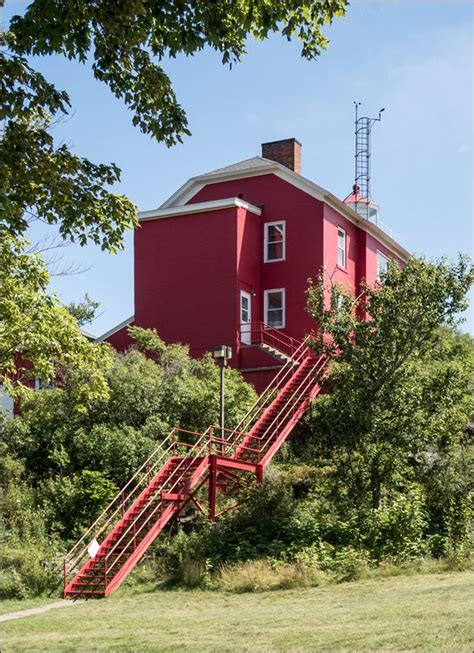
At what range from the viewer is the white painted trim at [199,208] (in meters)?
34.4

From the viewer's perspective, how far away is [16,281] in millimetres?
19859

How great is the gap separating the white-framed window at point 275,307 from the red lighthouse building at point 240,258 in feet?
0.12

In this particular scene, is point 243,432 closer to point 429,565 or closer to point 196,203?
point 429,565

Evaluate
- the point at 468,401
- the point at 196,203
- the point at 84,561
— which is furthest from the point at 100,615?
the point at 196,203

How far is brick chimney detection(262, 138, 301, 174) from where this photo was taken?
38.1 meters

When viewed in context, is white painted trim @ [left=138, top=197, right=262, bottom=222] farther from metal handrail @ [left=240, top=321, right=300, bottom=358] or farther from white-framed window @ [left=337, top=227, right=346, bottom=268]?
metal handrail @ [left=240, top=321, right=300, bottom=358]

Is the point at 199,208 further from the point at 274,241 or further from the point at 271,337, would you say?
the point at 271,337

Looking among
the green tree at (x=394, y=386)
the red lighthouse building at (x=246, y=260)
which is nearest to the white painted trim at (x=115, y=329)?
the red lighthouse building at (x=246, y=260)

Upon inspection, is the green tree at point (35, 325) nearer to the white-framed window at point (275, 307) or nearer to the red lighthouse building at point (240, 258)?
the red lighthouse building at point (240, 258)

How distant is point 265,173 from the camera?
118 ft

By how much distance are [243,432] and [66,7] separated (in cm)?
1471

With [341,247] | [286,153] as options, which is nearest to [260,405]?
[341,247]

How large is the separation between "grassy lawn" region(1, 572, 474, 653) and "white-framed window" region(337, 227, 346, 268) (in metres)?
19.0

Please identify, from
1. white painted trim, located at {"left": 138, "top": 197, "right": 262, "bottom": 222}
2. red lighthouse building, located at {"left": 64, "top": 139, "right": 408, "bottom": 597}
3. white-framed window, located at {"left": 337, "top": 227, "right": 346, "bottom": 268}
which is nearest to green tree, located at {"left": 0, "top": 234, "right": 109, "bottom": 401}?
red lighthouse building, located at {"left": 64, "top": 139, "right": 408, "bottom": 597}
